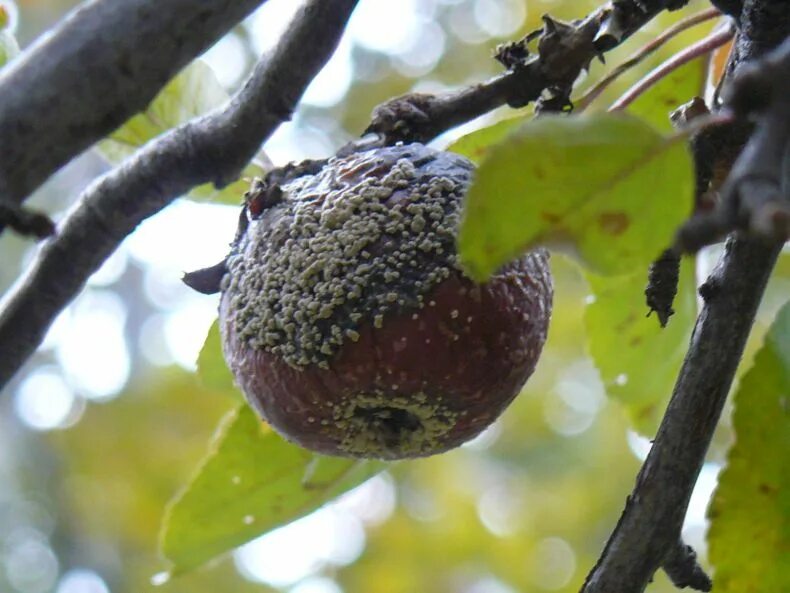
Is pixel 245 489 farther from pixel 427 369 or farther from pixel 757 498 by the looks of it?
pixel 757 498

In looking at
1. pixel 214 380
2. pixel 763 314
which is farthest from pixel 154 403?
pixel 214 380

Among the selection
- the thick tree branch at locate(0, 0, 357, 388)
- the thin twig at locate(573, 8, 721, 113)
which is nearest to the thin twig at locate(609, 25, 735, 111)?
the thin twig at locate(573, 8, 721, 113)

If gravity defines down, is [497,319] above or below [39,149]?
below

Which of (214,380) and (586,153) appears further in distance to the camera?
(214,380)

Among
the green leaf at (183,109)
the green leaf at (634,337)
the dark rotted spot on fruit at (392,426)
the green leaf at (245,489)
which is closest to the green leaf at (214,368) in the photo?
the green leaf at (245,489)

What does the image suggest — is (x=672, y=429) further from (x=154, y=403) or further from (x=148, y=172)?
(x=154, y=403)

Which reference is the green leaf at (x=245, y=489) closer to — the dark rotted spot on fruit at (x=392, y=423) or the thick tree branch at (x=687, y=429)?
the dark rotted spot on fruit at (x=392, y=423)

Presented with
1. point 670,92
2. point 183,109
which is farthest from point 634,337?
point 183,109
